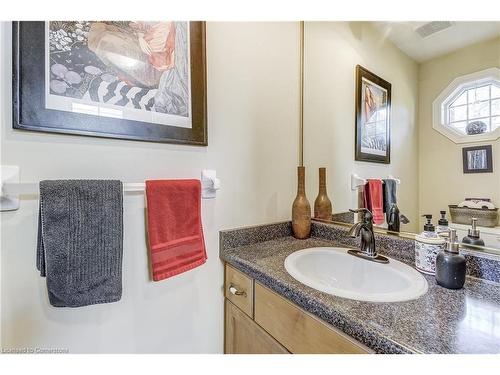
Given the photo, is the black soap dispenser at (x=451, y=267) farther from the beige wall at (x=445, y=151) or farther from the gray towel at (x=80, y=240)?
the gray towel at (x=80, y=240)

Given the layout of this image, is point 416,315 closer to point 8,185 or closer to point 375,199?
point 375,199

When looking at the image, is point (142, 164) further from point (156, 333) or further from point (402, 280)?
point (402, 280)

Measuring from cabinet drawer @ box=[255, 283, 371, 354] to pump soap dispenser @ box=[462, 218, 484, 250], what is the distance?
1.76 feet

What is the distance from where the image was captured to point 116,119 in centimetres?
73

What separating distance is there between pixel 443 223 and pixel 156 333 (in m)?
1.07

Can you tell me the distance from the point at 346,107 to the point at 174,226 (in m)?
0.98

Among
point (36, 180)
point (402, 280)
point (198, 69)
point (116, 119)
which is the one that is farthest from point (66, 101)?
point (402, 280)

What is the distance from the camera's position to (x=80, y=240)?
618 mm

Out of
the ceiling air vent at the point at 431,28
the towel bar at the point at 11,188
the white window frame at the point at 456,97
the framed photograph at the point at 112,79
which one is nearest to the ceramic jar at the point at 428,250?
the white window frame at the point at 456,97

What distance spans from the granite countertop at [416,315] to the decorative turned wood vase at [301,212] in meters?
0.35

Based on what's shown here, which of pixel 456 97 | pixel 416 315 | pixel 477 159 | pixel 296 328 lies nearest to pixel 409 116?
pixel 456 97

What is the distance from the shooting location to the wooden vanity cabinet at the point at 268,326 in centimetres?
54
